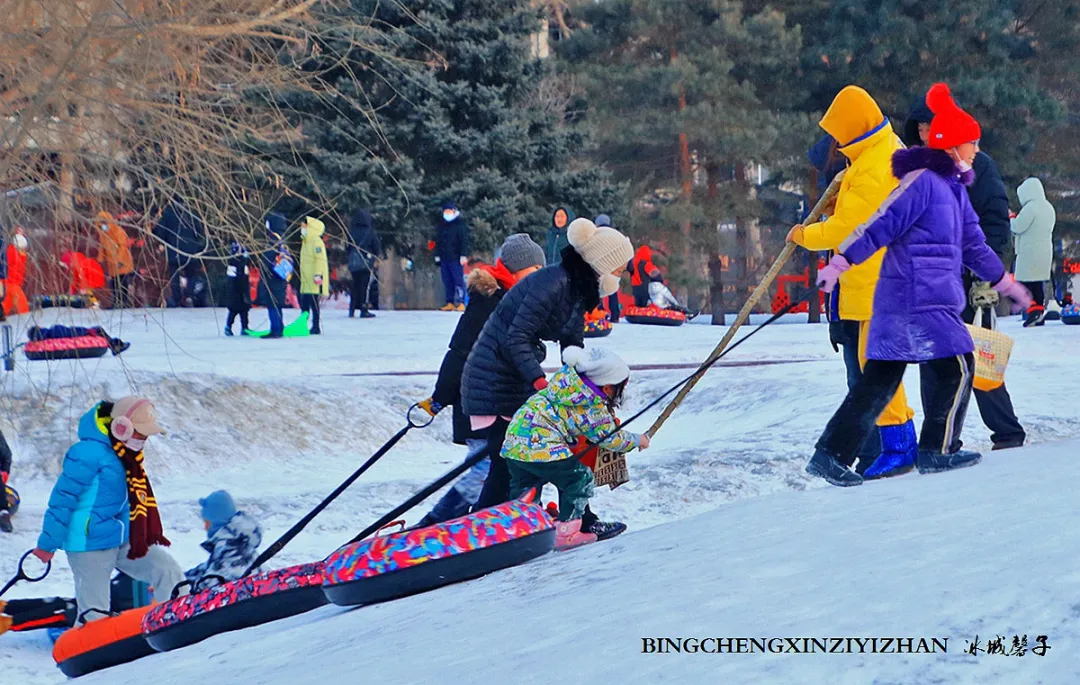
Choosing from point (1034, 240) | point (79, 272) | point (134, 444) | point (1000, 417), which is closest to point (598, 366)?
A: point (134, 444)

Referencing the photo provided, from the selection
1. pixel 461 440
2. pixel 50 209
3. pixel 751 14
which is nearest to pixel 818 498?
pixel 461 440

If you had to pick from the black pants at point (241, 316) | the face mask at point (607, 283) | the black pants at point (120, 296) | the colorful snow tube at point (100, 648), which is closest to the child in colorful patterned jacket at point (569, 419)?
the face mask at point (607, 283)

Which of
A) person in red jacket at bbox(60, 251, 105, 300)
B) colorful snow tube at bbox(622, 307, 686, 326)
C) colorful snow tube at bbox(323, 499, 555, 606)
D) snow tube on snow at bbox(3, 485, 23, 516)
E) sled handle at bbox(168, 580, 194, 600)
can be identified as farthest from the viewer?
colorful snow tube at bbox(622, 307, 686, 326)

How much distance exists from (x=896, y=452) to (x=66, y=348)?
7.44 m

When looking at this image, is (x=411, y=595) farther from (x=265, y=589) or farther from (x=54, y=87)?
(x=54, y=87)

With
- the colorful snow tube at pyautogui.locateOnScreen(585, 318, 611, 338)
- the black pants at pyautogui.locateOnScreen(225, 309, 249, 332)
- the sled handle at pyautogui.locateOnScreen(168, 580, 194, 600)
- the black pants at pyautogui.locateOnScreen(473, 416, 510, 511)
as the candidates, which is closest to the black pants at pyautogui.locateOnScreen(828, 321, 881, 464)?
A: the black pants at pyautogui.locateOnScreen(473, 416, 510, 511)

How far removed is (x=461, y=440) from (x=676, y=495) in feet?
7.10

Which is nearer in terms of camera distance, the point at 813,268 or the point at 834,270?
the point at 834,270

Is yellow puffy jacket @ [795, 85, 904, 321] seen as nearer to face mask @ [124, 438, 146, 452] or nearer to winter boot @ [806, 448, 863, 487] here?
winter boot @ [806, 448, 863, 487]

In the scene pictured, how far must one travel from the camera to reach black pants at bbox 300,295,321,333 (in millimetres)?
16609

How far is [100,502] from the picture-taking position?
5.62m

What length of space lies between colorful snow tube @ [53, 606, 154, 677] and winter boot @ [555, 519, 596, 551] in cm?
169

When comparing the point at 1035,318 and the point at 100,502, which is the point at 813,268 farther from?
the point at 100,502

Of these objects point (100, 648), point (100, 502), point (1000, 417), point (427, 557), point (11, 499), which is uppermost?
point (1000, 417)
